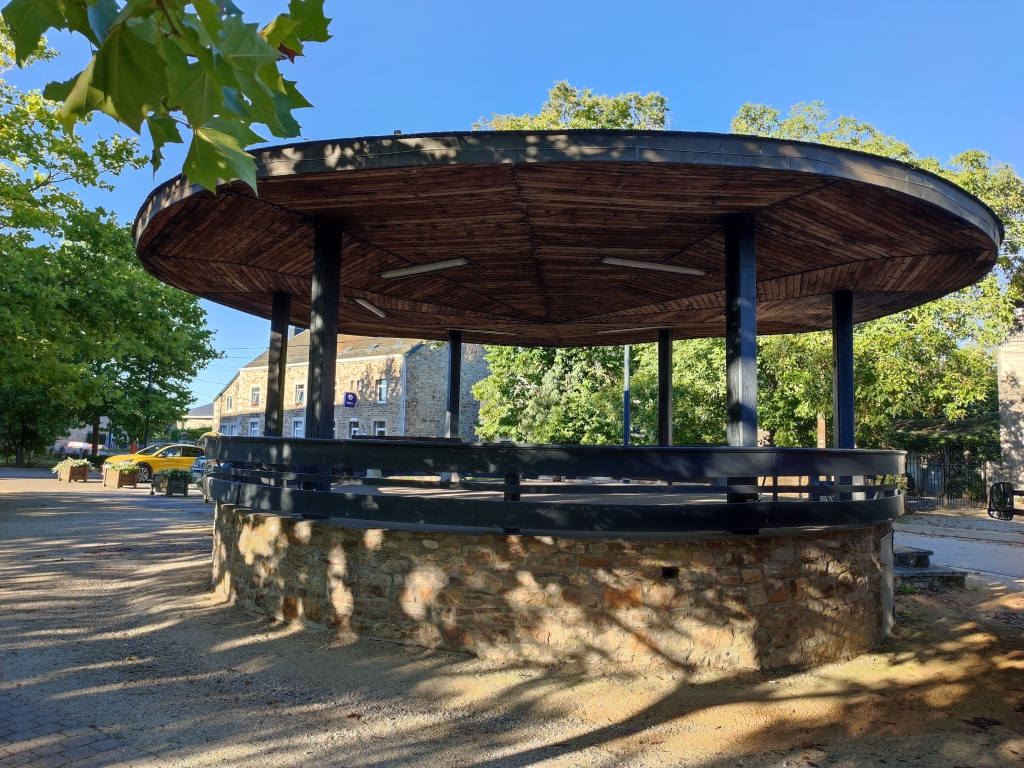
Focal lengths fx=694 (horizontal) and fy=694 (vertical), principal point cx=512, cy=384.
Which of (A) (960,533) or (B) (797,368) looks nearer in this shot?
(A) (960,533)

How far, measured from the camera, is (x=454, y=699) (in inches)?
194

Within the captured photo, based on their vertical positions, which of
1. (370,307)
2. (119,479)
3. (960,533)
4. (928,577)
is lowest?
(960,533)

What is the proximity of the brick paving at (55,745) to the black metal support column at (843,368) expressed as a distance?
8783 millimetres

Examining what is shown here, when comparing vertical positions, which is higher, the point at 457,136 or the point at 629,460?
the point at 457,136

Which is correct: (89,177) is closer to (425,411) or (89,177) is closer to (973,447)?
(425,411)

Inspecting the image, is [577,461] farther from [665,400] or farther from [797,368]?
[797,368]

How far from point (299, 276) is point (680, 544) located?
21.8 ft

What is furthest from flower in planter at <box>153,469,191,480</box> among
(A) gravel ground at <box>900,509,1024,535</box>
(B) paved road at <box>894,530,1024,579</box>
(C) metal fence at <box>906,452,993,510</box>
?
(C) metal fence at <box>906,452,993,510</box>

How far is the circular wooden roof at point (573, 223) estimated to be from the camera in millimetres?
5625

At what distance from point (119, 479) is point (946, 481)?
28744mm

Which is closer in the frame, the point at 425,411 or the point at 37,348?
the point at 37,348

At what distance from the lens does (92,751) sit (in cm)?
389

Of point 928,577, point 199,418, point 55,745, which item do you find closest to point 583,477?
point 55,745

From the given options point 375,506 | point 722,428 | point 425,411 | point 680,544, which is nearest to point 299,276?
point 375,506
